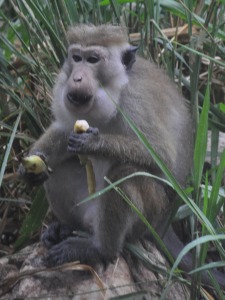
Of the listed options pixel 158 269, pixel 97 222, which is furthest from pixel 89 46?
pixel 158 269

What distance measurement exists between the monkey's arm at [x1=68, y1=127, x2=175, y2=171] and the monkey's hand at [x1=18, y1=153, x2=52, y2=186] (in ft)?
0.88

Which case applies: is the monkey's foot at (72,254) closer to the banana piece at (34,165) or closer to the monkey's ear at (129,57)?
the banana piece at (34,165)

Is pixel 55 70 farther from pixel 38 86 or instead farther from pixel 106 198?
pixel 106 198

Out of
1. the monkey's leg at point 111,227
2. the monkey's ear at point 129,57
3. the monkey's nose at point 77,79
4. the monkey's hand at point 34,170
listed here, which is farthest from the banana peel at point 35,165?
the monkey's ear at point 129,57

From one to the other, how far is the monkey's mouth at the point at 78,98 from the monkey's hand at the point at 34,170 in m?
0.36

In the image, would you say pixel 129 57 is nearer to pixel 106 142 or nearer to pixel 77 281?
pixel 106 142

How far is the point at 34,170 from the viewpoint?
4082 millimetres

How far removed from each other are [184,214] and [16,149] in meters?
1.37

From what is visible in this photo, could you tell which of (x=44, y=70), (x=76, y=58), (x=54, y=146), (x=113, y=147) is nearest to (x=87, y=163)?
(x=113, y=147)

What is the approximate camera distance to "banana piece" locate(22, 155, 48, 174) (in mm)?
4031

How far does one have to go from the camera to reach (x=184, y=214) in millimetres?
4246

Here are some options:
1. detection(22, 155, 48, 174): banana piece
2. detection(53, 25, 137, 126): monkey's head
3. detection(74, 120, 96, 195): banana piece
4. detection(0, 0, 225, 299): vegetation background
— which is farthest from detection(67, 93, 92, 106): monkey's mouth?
detection(0, 0, 225, 299): vegetation background

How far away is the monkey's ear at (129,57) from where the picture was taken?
423 cm

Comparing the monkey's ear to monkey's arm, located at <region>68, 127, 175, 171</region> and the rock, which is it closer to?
monkey's arm, located at <region>68, 127, 175, 171</region>
